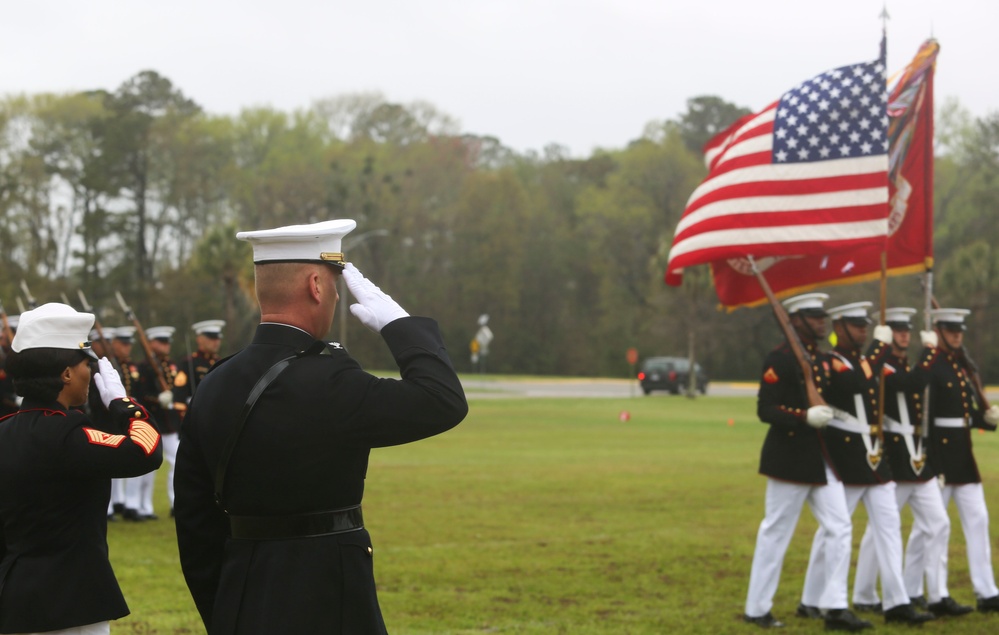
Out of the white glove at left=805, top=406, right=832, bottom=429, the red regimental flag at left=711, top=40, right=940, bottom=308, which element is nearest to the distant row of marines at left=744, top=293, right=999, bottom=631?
the white glove at left=805, top=406, right=832, bottom=429

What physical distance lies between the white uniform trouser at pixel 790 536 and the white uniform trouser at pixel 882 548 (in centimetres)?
9

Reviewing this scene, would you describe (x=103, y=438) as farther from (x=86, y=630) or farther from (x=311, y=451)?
(x=311, y=451)

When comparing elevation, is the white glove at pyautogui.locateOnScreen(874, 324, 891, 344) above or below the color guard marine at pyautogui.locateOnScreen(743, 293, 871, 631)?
above

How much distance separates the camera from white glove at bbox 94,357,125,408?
4996mm

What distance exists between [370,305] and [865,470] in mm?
6366

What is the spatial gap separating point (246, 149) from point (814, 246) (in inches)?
3025

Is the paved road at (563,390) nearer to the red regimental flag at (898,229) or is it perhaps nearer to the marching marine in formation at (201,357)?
the marching marine in formation at (201,357)

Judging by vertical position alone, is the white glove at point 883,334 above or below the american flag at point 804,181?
below

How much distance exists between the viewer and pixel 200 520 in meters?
3.86

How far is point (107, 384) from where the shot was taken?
5004mm

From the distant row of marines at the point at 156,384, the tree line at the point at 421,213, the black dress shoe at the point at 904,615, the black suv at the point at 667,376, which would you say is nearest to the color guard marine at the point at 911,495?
the black dress shoe at the point at 904,615

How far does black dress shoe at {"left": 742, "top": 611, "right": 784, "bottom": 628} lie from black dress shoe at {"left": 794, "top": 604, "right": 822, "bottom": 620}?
14.2 inches

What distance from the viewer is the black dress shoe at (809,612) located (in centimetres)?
898

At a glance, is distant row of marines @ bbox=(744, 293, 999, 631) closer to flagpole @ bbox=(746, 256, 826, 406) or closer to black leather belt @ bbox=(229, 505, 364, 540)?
flagpole @ bbox=(746, 256, 826, 406)
